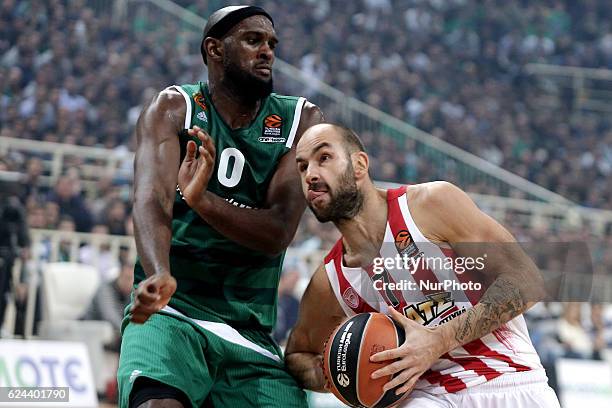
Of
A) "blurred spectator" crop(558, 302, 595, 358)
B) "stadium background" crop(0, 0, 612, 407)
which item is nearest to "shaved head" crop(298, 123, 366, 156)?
"stadium background" crop(0, 0, 612, 407)

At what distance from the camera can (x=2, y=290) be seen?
7.75m

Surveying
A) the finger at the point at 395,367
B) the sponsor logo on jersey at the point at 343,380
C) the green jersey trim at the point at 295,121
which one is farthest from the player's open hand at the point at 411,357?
the green jersey trim at the point at 295,121

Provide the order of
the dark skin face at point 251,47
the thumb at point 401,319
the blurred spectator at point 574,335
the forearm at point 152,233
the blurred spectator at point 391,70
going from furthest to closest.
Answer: the blurred spectator at point 391,70, the blurred spectator at point 574,335, the dark skin face at point 251,47, the thumb at point 401,319, the forearm at point 152,233

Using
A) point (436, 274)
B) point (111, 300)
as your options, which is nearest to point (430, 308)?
point (436, 274)

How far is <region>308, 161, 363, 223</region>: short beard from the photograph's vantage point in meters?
3.50

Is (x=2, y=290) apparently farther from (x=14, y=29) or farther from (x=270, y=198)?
(x=14, y=29)

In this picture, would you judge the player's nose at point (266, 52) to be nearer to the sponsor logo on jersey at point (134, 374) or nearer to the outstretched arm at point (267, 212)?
the outstretched arm at point (267, 212)

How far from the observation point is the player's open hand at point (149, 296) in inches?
115

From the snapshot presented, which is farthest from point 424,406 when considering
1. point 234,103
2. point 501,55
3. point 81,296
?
point 501,55

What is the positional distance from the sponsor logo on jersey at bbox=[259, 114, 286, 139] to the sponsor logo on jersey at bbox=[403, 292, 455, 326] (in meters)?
0.96

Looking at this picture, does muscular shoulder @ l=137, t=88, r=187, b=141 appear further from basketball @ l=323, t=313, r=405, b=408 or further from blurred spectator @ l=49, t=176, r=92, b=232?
blurred spectator @ l=49, t=176, r=92, b=232

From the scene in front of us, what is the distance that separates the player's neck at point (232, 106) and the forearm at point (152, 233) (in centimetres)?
60

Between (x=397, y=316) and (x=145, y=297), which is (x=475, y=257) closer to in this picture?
(x=397, y=316)

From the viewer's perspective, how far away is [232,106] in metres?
3.92
